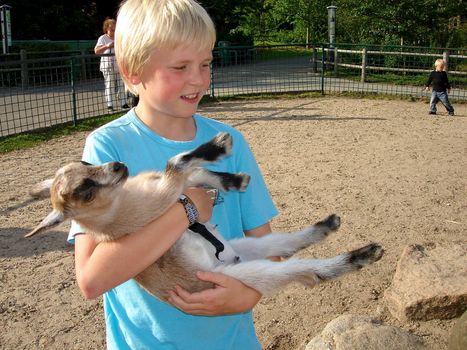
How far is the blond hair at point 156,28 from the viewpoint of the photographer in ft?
6.71

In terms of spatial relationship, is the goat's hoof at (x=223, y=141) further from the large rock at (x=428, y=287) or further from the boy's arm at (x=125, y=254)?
the large rock at (x=428, y=287)

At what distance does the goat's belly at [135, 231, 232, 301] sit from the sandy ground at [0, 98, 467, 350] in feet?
5.45

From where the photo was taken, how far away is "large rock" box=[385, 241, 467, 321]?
3988mm

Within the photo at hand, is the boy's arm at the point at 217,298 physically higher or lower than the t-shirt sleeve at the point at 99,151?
lower

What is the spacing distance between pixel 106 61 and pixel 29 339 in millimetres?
9182

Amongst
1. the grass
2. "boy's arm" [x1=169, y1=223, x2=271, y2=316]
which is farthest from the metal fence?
"boy's arm" [x1=169, y1=223, x2=271, y2=316]

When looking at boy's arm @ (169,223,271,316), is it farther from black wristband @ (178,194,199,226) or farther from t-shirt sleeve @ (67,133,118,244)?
t-shirt sleeve @ (67,133,118,244)

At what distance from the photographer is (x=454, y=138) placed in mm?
9562

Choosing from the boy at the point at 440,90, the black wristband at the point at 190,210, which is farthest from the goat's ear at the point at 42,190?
the boy at the point at 440,90

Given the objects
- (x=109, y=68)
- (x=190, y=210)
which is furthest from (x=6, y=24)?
(x=190, y=210)

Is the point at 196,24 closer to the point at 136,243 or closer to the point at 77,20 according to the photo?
the point at 136,243

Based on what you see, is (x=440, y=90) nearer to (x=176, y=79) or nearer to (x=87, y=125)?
(x=87, y=125)

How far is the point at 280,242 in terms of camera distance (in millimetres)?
2789

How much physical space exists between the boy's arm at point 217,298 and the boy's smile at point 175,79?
0.68 m
